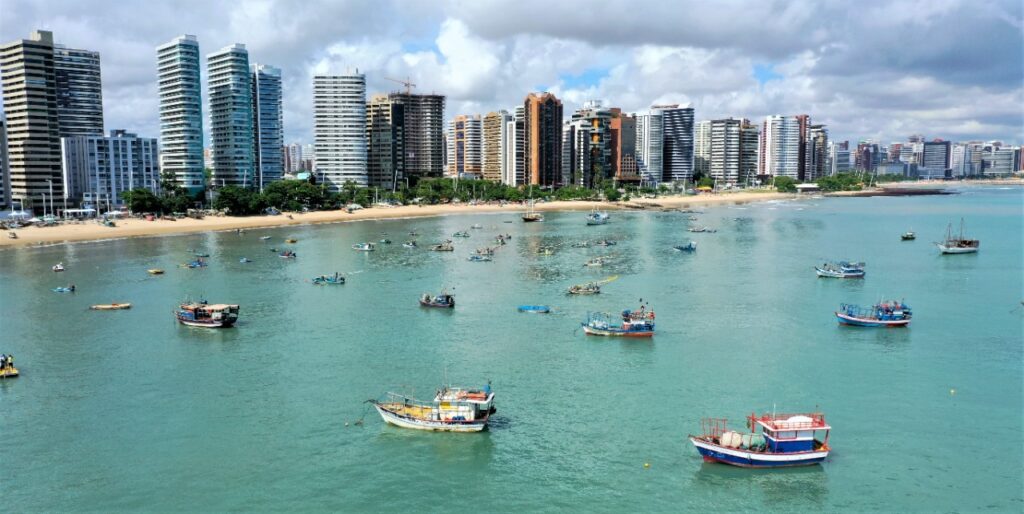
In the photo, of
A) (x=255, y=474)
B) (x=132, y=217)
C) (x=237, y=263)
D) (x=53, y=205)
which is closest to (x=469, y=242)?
(x=237, y=263)

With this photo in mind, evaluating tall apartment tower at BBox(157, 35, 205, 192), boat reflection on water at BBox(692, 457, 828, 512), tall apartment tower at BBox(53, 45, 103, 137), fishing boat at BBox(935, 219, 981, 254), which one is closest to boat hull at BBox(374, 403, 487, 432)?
boat reflection on water at BBox(692, 457, 828, 512)

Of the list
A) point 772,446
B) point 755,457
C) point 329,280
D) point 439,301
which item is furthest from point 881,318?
point 329,280

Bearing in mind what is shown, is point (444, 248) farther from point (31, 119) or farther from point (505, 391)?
point (31, 119)

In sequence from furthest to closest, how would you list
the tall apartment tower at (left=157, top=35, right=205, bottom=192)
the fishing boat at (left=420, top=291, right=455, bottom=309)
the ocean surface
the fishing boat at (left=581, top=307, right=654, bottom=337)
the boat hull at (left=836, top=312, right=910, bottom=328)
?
the tall apartment tower at (left=157, top=35, right=205, bottom=192) → the fishing boat at (left=420, top=291, right=455, bottom=309) → the boat hull at (left=836, top=312, right=910, bottom=328) → the fishing boat at (left=581, top=307, right=654, bottom=337) → the ocean surface

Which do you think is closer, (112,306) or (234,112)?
(112,306)

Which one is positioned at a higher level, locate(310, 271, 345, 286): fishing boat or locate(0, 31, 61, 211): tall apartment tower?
locate(0, 31, 61, 211): tall apartment tower

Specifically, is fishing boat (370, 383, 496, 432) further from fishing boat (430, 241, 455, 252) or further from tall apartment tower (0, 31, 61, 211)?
tall apartment tower (0, 31, 61, 211)
